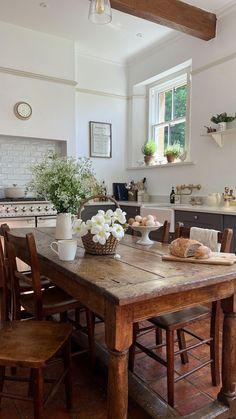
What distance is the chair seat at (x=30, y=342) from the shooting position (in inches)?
50.3

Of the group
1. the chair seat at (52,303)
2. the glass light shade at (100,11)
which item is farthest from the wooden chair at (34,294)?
the glass light shade at (100,11)

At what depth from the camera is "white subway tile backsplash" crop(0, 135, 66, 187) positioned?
4430mm

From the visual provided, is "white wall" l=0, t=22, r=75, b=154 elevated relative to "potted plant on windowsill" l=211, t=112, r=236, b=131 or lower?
elevated

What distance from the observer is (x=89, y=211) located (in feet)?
15.1

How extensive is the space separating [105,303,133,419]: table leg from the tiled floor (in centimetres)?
51

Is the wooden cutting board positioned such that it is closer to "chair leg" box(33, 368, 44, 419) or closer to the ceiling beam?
"chair leg" box(33, 368, 44, 419)

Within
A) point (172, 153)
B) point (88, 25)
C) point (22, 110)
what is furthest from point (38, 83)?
point (172, 153)

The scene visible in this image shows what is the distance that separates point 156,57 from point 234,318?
429cm

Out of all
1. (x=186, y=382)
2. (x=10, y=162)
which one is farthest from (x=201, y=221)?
(x=10, y=162)

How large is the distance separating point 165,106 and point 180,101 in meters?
0.38

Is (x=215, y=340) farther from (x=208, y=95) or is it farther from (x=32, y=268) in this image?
(x=208, y=95)

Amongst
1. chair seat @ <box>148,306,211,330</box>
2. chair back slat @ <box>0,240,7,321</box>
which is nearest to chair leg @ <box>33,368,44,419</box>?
chair seat @ <box>148,306,211,330</box>

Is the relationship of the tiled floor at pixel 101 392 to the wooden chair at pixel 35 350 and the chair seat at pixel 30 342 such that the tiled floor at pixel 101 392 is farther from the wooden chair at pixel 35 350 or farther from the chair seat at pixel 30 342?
the chair seat at pixel 30 342

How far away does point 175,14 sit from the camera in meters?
3.46
